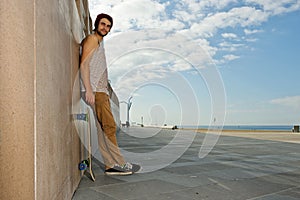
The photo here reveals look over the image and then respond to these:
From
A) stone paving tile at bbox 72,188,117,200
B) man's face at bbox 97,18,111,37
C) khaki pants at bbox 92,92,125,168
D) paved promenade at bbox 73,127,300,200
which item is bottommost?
paved promenade at bbox 73,127,300,200

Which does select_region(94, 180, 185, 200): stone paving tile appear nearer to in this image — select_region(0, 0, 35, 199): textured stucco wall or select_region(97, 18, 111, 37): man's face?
select_region(0, 0, 35, 199): textured stucco wall

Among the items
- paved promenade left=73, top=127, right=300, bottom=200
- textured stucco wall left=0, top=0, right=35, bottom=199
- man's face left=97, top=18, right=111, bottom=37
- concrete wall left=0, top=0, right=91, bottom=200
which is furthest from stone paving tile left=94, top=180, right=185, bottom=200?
man's face left=97, top=18, right=111, bottom=37

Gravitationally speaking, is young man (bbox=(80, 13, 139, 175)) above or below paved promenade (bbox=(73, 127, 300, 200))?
above

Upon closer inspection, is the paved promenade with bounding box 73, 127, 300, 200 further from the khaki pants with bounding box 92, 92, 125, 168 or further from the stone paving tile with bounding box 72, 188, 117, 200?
the khaki pants with bounding box 92, 92, 125, 168

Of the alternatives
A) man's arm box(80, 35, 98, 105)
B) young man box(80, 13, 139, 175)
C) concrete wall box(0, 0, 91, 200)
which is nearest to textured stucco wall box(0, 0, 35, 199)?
concrete wall box(0, 0, 91, 200)

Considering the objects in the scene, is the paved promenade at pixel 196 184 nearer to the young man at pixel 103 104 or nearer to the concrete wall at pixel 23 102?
the young man at pixel 103 104

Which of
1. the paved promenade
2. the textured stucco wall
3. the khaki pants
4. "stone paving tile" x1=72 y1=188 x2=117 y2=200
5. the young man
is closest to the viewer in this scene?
the textured stucco wall

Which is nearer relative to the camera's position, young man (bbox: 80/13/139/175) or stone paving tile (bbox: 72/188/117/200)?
stone paving tile (bbox: 72/188/117/200)

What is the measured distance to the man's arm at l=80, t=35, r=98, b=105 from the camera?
3709 mm

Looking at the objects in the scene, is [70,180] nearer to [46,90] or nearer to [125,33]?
[46,90]

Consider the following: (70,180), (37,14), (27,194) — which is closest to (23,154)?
(27,194)

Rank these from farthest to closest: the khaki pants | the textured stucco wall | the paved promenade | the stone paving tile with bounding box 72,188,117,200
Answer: the khaki pants
the paved promenade
the stone paving tile with bounding box 72,188,117,200
the textured stucco wall

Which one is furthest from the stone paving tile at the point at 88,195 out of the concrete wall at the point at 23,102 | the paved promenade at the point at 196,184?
the concrete wall at the point at 23,102

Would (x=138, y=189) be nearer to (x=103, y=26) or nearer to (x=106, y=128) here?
(x=106, y=128)
